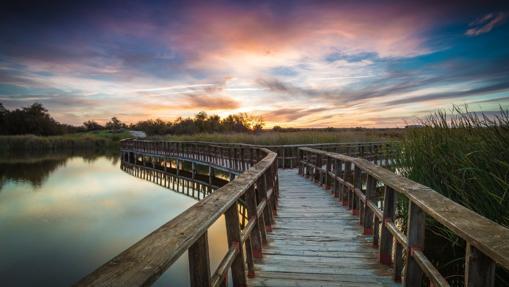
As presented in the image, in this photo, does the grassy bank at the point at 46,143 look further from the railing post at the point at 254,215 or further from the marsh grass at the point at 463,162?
the marsh grass at the point at 463,162

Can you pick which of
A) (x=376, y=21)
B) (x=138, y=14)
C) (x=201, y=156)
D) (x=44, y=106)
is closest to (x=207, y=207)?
(x=376, y=21)

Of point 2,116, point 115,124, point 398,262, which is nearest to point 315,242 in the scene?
point 398,262

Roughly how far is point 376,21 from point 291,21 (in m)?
4.15

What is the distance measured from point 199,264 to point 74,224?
1313cm

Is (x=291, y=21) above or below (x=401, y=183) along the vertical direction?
above

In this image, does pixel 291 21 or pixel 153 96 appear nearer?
pixel 291 21

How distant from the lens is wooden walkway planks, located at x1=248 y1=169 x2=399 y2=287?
9.50ft

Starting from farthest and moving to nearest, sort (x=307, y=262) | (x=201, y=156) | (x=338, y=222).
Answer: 1. (x=201, y=156)
2. (x=338, y=222)
3. (x=307, y=262)

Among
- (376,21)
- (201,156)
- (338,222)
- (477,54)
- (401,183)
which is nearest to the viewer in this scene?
(401,183)

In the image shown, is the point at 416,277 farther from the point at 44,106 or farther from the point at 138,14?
the point at 44,106

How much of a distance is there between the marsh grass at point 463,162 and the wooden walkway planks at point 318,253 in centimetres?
92

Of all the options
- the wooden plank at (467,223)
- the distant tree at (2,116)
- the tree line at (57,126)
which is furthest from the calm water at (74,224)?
the distant tree at (2,116)

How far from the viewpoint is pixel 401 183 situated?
2840 millimetres

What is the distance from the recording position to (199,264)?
1.57 m
